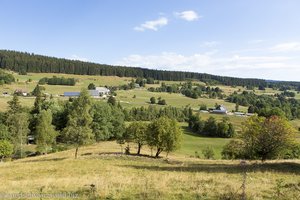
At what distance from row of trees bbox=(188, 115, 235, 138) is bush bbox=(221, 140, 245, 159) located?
36.0 meters

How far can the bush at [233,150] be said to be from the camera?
225ft

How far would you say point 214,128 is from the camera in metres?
130

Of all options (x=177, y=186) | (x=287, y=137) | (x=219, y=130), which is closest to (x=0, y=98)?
(x=219, y=130)

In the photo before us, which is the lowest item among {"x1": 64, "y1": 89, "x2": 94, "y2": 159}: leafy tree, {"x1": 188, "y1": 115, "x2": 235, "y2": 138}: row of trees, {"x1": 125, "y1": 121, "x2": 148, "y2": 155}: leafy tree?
{"x1": 188, "y1": 115, "x2": 235, "y2": 138}: row of trees

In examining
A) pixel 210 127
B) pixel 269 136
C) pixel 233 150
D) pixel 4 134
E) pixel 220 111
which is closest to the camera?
pixel 269 136

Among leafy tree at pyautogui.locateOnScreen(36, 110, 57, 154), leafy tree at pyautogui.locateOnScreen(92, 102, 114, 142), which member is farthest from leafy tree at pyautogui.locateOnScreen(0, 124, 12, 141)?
leafy tree at pyautogui.locateOnScreen(92, 102, 114, 142)

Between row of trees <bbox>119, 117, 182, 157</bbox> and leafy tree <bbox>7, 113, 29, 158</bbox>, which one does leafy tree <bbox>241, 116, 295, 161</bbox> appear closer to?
row of trees <bbox>119, 117, 182, 157</bbox>

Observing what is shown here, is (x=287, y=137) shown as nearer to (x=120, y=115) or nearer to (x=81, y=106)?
(x=81, y=106)

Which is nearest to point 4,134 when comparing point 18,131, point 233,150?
point 18,131

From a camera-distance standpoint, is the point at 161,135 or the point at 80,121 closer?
the point at 80,121

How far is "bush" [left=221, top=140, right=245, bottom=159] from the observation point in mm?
68625

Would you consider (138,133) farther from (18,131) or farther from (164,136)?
(18,131)

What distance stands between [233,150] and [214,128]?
181 feet

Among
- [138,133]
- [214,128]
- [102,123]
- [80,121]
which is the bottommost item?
[214,128]
